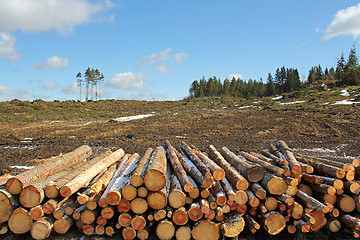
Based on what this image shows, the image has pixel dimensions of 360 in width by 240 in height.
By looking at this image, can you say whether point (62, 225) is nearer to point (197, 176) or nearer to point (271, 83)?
point (197, 176)

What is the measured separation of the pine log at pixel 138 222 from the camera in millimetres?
4918

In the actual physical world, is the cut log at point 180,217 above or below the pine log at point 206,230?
above

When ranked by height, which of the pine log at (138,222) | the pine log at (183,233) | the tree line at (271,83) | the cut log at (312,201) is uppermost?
the tree line at (271,83)

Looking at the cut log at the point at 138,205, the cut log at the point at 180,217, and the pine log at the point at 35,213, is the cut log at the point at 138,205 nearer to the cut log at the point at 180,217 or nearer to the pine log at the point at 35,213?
the cut log at the point at 180,217

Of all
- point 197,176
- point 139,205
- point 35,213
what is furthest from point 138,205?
point 35,213

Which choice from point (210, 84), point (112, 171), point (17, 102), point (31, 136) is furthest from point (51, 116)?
Result: point (210, 84)

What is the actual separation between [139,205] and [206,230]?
A: 157 cm

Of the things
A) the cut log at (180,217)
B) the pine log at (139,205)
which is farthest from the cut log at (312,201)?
the pine log at (139,205)

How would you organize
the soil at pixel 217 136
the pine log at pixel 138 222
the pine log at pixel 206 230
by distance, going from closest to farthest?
1. the pine log at pixel 206 230
2. the pine log at pixel 138 222
3. the soil at pixel 217 136

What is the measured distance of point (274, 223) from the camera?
500 cm

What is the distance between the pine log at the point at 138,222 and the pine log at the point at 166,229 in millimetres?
354

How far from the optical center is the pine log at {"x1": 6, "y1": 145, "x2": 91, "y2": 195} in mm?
5145

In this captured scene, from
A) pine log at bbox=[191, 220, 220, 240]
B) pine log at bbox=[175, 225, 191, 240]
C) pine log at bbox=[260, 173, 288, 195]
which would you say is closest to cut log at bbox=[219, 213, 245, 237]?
pine log at bbox=[191, 220, 220, 240]

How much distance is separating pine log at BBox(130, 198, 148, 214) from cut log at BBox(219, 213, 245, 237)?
5.71ft
